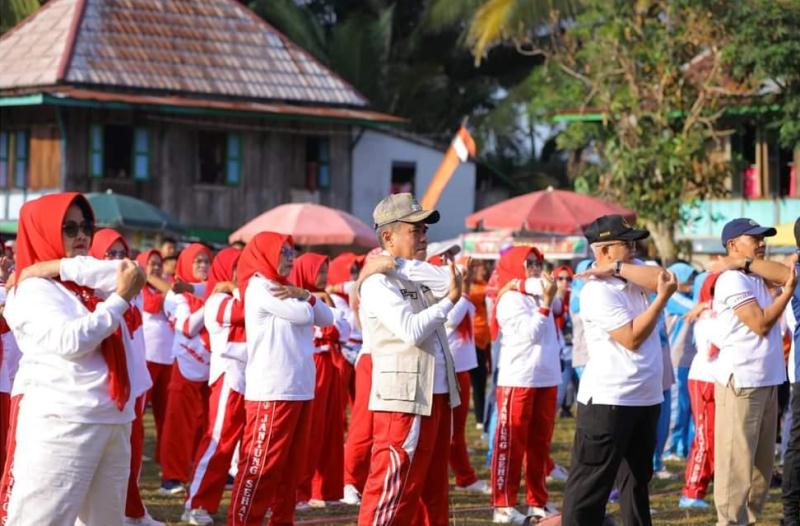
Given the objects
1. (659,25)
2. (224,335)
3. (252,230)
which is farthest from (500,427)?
(659,25)

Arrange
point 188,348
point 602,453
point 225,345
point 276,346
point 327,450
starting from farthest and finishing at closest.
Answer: point 188,348 → point 327,450 → point 225,345 → point 276,346 → point 602,453

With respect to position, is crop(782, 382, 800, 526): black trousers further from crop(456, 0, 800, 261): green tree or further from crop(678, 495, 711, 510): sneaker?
crop(456, 0, 800, 261): green tree

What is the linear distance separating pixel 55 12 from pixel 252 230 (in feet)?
42.4

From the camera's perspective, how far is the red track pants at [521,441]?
10.8 m

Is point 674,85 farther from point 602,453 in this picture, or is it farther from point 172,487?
point 602,453

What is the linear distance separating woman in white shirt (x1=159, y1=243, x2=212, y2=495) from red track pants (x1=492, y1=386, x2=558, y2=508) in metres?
2.66

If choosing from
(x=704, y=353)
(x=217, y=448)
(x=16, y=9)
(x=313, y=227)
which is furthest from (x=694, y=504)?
(x=16, y=9)

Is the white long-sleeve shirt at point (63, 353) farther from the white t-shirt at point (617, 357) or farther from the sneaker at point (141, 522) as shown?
the sneaker at point (141, 522)

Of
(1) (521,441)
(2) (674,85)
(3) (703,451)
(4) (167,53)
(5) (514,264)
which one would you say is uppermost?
(4) (167,53)

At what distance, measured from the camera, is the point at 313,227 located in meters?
20.6

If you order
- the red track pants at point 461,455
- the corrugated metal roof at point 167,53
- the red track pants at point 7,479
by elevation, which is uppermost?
the corrugated metal roof at point 167,53

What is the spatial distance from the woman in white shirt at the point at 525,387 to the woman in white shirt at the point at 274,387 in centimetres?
211

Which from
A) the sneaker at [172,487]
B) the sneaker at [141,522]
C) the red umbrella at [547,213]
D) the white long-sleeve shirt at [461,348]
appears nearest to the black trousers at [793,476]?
the white long-sleeve shirt at [461,348]

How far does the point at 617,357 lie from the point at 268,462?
231 centimetres
